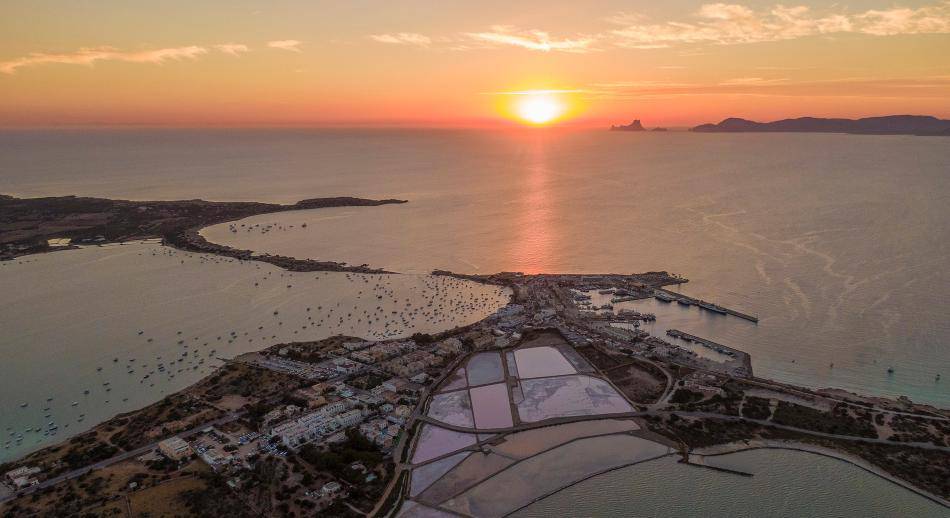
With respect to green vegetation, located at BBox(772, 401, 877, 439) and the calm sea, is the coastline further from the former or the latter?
the calm sea

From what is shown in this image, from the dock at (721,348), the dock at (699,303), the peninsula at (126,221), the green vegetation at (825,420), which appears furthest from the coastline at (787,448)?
the peninsula at (126,221)

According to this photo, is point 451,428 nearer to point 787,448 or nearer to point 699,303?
point 787,448

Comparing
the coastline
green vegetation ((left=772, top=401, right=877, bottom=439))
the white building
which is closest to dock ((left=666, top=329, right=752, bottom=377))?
green vegetation ((left=772, top=401, right=877, bottom=439))

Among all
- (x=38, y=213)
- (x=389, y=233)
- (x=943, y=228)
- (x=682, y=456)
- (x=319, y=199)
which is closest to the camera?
(x=682, y=456)

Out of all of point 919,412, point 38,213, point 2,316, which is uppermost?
point 38,213

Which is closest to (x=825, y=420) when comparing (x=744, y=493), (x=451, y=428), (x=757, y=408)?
(x=757, y=408)

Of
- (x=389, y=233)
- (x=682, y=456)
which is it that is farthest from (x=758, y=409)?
(x=389, y=233)

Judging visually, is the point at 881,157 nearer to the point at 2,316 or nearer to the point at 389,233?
the point at 389,233
